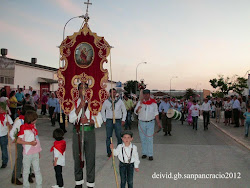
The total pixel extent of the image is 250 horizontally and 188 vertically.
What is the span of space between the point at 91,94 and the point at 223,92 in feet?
211

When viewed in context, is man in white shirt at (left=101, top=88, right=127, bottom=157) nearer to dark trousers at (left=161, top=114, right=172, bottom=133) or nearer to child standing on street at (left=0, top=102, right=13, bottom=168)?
child standing on street at (left=0, top=102, right=13, bottom=168)

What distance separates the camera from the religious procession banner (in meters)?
5.07

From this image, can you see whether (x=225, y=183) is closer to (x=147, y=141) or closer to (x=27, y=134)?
(x=147, y=141)

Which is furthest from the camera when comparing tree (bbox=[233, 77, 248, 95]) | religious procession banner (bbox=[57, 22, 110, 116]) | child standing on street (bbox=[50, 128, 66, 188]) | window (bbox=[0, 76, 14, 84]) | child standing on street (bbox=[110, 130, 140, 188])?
tree (bbox=[233, 77, 248, 95])

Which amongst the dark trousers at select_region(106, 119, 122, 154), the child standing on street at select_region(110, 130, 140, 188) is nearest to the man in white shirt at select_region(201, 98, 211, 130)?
the dark trousers at select_region(106, 119, 122, 154)

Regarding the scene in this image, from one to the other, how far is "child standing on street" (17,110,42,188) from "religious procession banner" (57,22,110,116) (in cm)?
79

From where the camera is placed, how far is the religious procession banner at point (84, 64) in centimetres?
507

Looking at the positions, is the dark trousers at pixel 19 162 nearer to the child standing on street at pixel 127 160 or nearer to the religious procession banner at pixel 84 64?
the religious procession banner at pixel 84 64

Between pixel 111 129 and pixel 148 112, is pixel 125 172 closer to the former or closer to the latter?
pixel 148 112

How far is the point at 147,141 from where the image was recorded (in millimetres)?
7320

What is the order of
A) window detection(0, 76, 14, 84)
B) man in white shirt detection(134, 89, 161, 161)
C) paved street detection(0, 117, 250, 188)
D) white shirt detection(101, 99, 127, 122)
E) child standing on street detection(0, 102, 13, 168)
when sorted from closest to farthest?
paved street detection(0, 117, 250, 188), child standing on street detection(0, 102, 13, 168), man in white shirt detection(134, 89, 161, 161), white shirt detection(101, 99, 127, 122), window detection(0, 76, 14, 84)

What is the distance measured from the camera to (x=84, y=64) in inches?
202

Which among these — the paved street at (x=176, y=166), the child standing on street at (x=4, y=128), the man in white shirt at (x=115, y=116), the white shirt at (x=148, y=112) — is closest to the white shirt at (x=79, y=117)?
the paved street at (x=176, y=166)

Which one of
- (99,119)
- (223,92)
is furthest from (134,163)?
(223,92)
